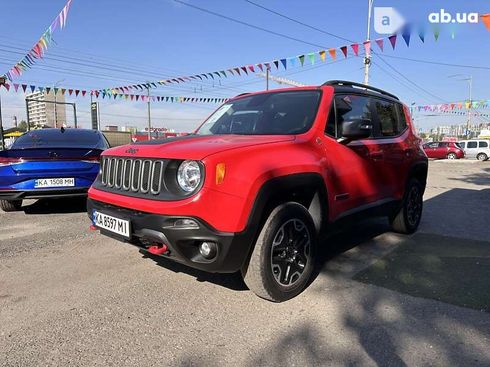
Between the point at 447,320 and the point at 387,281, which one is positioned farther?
the point at 387,281

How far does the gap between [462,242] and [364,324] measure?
9.73 ft

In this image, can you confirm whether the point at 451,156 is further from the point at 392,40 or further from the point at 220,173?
the point at 220,173

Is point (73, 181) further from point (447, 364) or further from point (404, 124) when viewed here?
point (447, 364)

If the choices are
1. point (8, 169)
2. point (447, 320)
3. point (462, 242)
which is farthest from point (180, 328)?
point (8, 169)

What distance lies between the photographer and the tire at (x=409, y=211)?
17.4 ft

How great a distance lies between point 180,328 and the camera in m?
2.84

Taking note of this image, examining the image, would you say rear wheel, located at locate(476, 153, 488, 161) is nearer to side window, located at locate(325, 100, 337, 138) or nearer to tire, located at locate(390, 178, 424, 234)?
tire, located at locate(390, 178, 424, 234)

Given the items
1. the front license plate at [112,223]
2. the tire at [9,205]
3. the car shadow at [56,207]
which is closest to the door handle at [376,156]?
the front license plate at [112,223]

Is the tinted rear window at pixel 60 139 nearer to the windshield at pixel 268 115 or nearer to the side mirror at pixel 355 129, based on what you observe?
the windshield at pixel 268 115

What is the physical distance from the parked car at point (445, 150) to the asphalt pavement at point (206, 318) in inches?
1212

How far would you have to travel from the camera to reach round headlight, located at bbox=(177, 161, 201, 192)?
2818mm

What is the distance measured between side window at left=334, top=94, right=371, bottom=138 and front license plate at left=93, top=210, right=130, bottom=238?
82.5 inches

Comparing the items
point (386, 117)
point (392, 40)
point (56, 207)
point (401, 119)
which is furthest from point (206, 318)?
point (392, 40)

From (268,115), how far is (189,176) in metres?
1.52
